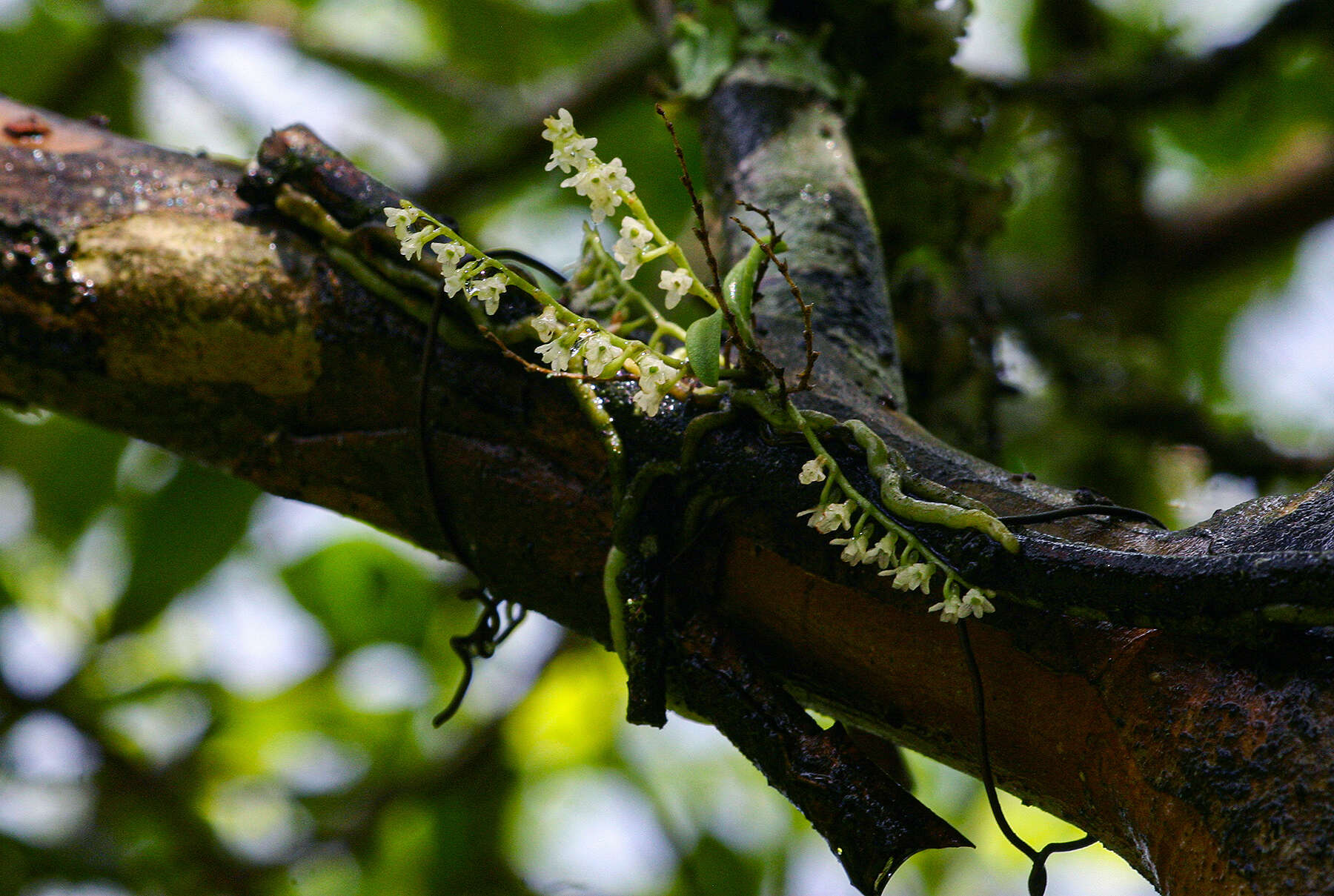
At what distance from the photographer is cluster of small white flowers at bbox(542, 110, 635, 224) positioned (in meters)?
0.85

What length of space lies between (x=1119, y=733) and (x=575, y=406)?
519 millimetres

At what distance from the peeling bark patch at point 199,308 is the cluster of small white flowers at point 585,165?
0.41 m

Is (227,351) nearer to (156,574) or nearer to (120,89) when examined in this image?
(156,574)

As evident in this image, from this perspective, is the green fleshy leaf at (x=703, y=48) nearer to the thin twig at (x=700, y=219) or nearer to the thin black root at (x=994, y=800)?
the thin twig at (x=700, y=219)

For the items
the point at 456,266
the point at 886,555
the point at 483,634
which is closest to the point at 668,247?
the point at 456,266

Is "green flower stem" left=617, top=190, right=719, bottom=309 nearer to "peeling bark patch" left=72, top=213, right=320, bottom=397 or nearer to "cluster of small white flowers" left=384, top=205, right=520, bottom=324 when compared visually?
"cluster of small white flowers" left=384, top=205, right=520, bottom=324

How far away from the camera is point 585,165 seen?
0.86 m

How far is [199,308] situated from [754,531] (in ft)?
2.07

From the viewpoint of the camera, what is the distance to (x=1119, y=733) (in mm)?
820

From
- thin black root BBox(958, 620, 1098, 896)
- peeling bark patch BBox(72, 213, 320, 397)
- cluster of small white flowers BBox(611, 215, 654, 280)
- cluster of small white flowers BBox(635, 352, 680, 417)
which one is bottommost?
thin black root BBox(958, 620, 1098, 896)

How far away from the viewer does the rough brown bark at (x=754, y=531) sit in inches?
29.7

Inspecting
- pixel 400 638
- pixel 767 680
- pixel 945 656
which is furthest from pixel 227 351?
pixel 400 638

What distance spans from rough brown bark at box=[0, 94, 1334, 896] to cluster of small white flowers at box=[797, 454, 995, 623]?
0.08ft

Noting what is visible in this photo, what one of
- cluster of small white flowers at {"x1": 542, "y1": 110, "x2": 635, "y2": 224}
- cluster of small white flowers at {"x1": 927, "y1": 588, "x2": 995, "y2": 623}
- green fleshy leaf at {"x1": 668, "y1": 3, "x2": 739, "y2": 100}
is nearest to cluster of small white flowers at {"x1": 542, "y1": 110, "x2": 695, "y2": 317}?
cluster of small white flowers at {"x1": 542, "y1": 110, "x2": 635, "y2": 224}
